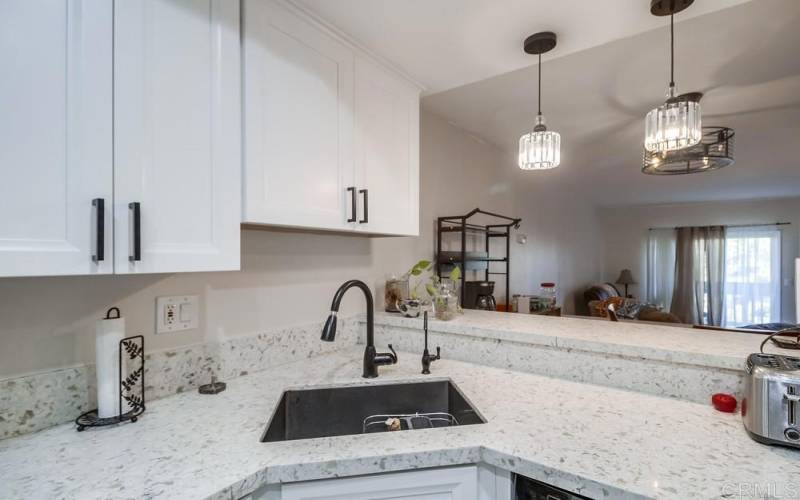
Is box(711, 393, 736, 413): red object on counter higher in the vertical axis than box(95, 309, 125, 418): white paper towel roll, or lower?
lower

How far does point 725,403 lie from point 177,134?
1.64 metres

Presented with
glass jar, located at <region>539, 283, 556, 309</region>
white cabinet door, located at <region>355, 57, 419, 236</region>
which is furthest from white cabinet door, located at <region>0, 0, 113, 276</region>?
glass jar, located at <region>539, 283, 556, 309</region>

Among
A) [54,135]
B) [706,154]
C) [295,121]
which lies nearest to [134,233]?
[54,135]

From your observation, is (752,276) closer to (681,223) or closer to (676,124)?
(681,223)

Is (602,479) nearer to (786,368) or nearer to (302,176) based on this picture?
(786,368)

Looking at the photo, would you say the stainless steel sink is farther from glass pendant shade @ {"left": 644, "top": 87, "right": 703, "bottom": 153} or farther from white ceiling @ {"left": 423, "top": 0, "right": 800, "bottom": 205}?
white ceiling @ {"left": 423, "top": 0, "right": 800, "bottom": 205}

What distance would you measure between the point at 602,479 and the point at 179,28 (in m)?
1.40

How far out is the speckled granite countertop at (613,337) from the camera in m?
1.13

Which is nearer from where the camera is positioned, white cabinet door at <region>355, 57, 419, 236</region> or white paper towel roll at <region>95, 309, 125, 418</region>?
white paper towel roll at <region>95, 309, 125, 418</region>

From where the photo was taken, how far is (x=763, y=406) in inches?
34.0

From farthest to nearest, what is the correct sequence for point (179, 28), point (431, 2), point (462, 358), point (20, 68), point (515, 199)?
point (515, 199) → point (462, 358) → point (431, 2) → point (179, 28) → point (20, 68)

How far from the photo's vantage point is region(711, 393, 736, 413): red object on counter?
1.04m

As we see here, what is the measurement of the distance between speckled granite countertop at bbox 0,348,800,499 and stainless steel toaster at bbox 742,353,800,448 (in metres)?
0.03

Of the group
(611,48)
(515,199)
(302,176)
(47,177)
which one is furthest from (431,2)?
(515,199)
